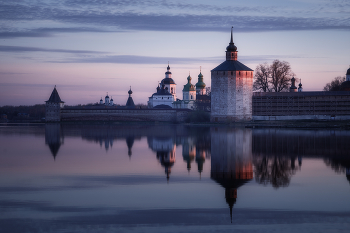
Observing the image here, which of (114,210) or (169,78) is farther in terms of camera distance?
(169,78)

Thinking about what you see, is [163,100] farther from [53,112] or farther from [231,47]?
[231,47]

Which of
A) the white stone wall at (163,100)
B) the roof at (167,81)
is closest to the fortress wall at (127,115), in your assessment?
the white stone wall at (163,100)

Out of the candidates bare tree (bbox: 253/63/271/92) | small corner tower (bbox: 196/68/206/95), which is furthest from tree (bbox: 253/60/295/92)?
small corner tower (bbox: 196/68/206/95)

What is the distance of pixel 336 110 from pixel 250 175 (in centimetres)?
3437

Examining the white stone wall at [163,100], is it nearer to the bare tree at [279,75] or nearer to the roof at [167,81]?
the roof at [167,81]

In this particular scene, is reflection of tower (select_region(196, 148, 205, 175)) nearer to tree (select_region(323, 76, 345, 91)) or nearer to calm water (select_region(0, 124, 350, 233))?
calm water (select_region(0, 124, 350, 233))

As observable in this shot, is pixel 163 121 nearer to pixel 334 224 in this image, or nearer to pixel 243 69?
pixel 243 69

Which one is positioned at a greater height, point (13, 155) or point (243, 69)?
point (243, 69)

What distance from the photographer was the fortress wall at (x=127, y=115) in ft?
176

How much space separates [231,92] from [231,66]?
7.87ft

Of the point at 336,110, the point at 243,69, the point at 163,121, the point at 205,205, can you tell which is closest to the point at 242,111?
the point at 243,69

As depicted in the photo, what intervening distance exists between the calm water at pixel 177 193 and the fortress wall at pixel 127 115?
39833 millimetres

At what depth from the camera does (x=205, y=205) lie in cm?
710

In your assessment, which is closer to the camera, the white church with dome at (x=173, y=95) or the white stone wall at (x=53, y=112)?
the white stone wall at (x=53, y=112)
